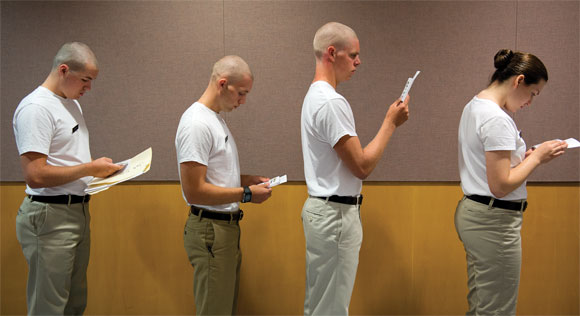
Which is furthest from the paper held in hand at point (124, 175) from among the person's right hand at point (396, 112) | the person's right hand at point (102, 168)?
the person's right hand at point (396, 112)

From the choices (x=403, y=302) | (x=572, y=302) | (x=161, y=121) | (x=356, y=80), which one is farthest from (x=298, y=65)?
(x=572, y=302)

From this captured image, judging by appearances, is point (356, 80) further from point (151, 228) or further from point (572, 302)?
point (572, 302)

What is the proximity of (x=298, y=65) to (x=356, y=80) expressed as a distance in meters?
0.39

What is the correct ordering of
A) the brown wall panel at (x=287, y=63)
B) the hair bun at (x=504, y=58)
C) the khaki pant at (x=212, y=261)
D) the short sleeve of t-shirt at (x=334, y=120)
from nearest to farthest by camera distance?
the short sleeve of t-shirt at (x=334, y=120) < the khaki pant at (x=212, y=261) < the hair bun at (x=504, y=58) < the brown wall panel at (x=287, y=63)

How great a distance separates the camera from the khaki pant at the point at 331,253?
6.05 ft

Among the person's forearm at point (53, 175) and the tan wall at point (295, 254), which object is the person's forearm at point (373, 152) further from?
the person's forearm at point (53, 175)

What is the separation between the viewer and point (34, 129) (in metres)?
1.91

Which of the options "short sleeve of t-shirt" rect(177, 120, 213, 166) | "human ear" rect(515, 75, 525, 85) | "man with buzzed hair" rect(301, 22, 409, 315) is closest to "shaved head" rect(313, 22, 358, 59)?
"man with buzzed hair" rect(301, 22, 409, 315)

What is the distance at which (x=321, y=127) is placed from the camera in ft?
5.96

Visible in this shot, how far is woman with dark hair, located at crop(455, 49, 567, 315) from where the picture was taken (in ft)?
6.03

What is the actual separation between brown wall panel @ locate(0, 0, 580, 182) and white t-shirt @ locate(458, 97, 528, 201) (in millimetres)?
776

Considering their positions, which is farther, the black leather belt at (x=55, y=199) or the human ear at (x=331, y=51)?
the black leather belt at (x=55, y=199)

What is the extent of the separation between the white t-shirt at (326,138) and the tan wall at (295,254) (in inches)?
35.6

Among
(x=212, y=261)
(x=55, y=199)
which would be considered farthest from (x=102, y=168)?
(x=212, y=261)
